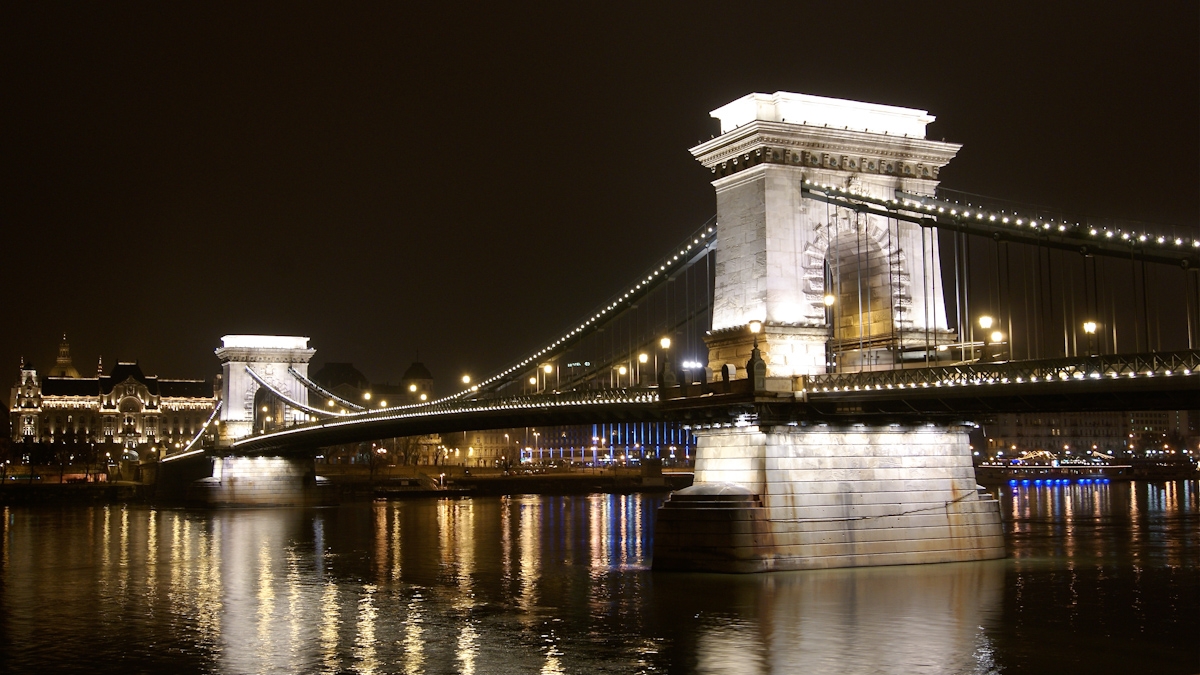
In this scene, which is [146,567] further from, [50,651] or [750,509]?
[750,509]

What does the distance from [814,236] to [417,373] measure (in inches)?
6301

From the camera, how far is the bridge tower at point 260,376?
4028 inches

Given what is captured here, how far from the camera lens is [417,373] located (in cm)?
19575

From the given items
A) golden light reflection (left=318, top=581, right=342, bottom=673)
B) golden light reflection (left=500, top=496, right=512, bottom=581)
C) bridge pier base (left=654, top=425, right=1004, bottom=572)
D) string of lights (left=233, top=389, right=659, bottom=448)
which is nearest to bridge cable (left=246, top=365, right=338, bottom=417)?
string of lights (left=233, top=389, right=659, bottom=448)

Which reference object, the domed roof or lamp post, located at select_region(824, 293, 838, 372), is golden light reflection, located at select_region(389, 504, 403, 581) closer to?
lamp post, located at select_region(824, 293, 838, 372)

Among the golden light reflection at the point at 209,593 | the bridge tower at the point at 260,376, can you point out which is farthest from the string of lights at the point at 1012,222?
the bridge tower at the point at 260,376

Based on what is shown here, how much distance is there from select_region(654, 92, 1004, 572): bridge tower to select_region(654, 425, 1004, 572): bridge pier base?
0.04 metres

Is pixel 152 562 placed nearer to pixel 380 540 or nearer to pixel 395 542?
pixel 395 542

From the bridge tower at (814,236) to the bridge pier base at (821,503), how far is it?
8.26 ft

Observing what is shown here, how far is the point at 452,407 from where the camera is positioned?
61.1m

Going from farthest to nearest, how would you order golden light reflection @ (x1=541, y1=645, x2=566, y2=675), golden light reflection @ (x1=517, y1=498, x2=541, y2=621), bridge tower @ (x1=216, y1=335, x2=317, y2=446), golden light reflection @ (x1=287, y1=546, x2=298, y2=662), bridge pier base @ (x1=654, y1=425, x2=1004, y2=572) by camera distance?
bridge tower @ (x1=216, y1=335, x2=317, y2=446) → bridge pier base @ (x1=654, y1=425, x2=1004, y2=572) → golden light reflection @ (x1=517, y1=498, x2=541, y2=621) → golden light reflection @ (x1=287, y1=546, x2=298, y2=662) → golden light reflection @ (x1=541, y1=645, x2=566, y2=675)

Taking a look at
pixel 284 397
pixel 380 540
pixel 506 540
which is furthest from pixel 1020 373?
pixel 284 397

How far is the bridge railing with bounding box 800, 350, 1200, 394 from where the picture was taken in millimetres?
27562

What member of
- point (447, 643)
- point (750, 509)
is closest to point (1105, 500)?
point (750, 509)
